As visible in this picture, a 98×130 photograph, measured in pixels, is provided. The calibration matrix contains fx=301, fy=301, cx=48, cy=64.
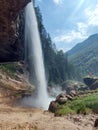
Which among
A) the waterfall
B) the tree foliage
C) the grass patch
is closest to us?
the grass patch

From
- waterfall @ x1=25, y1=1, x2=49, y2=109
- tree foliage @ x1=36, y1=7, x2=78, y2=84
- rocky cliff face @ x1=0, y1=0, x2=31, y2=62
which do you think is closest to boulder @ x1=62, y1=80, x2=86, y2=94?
tree foliage @ x1=36, y1=7, x2=78, y2=84

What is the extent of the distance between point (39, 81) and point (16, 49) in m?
33.9

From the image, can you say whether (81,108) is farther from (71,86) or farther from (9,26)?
(71,86)

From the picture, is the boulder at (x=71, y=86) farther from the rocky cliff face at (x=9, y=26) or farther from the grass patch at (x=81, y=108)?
the grass patch at (x=81, y=108)

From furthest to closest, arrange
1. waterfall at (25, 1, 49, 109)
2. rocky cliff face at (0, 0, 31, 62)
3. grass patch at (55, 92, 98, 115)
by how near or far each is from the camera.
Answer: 1. waterfall at (25, 1, 49, 109)
2. rocky cliff face at (0, 0, 31, 62)
3. grass patch at (55, 92, 98, 115)

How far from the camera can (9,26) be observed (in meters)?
48.2

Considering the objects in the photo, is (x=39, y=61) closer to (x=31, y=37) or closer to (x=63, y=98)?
(x=31, y=37)

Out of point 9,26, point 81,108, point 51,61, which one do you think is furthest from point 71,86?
point 81,108

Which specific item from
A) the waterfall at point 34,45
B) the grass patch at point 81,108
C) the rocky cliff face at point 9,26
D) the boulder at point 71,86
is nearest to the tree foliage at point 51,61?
the boulder at point 71,86

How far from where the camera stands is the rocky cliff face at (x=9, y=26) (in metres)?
43.5

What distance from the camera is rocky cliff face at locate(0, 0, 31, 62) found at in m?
43.5

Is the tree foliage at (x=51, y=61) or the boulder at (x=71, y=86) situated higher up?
the tree foliage at (x=51, y=61)

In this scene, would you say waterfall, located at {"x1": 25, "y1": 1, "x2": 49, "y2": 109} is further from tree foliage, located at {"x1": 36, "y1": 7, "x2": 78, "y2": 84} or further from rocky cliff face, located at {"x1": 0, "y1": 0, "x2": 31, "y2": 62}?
tree foliage, located at {"x1": 36, "y1": 7, "x2": 78, "y2": 84}

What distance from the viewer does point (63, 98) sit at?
43.1 m
